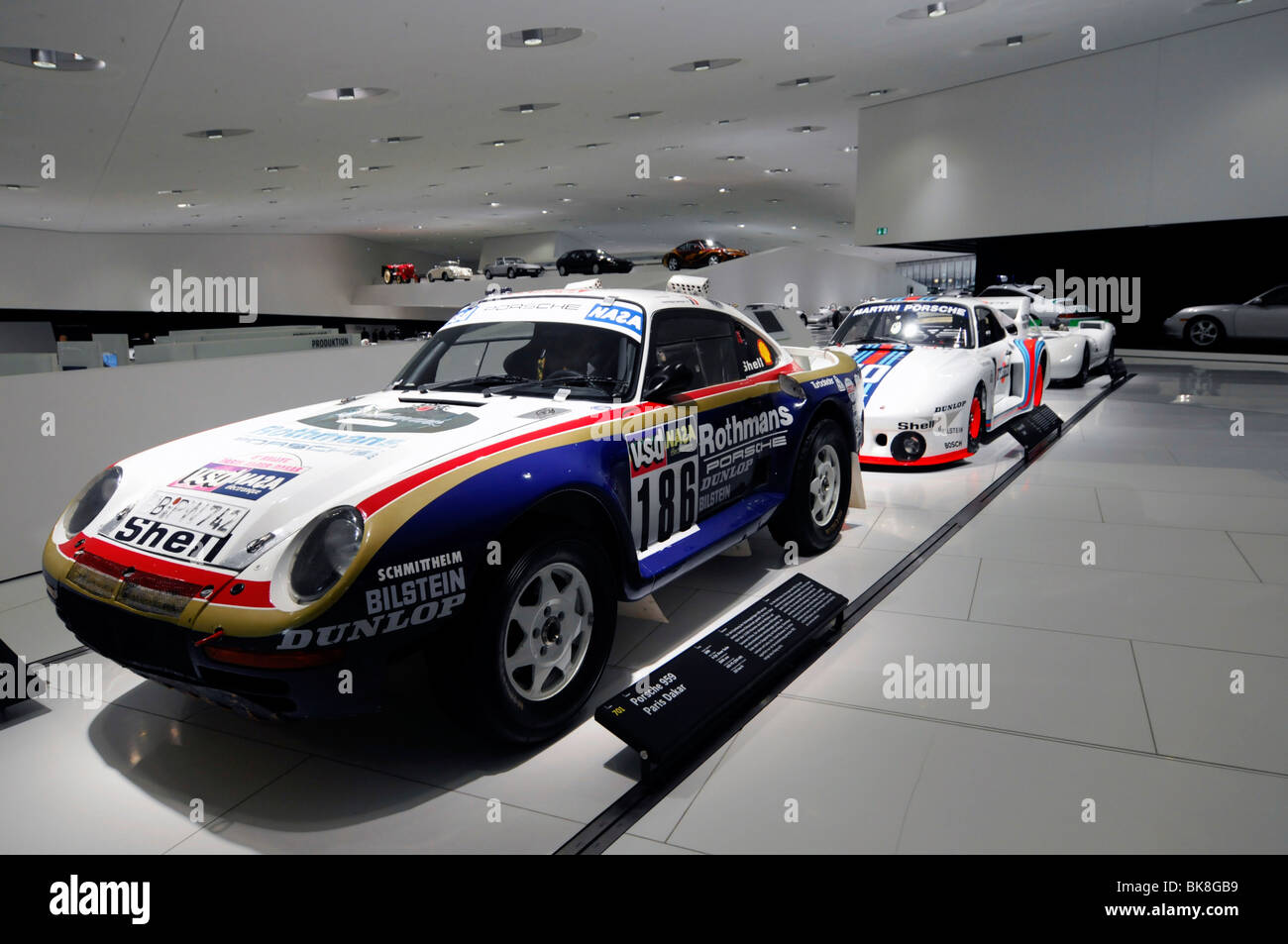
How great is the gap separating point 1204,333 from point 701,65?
1179 cm

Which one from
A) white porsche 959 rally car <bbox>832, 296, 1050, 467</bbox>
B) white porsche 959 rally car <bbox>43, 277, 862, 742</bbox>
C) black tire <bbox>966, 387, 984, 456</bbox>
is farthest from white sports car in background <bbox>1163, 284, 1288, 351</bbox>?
white porsche 959 rally car <bbox>43, 277, 862, 742</bbox>

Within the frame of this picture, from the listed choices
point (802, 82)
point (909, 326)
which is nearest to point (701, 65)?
point (802, 82)

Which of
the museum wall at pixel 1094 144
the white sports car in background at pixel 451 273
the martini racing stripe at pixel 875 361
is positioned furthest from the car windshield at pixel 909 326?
the white sports car in background at pixel 451 273

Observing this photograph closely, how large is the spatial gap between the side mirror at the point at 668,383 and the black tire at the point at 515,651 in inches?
29.5

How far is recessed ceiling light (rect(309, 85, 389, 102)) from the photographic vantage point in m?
11.6

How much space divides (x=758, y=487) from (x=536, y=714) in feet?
6.19

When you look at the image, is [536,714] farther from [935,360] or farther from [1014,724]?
[935,360]

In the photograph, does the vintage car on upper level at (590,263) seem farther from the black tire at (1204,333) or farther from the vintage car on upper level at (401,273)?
the black tire at (1204,333)

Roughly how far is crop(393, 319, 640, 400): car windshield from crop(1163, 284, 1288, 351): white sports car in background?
16703 millimetres

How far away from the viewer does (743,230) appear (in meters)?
39.4

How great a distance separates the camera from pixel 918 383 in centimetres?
704

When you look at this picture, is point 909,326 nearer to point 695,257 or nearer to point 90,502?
point 90,502

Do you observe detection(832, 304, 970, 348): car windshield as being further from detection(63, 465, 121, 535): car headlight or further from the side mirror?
detection(63, 465, 121, 535): car headlight
